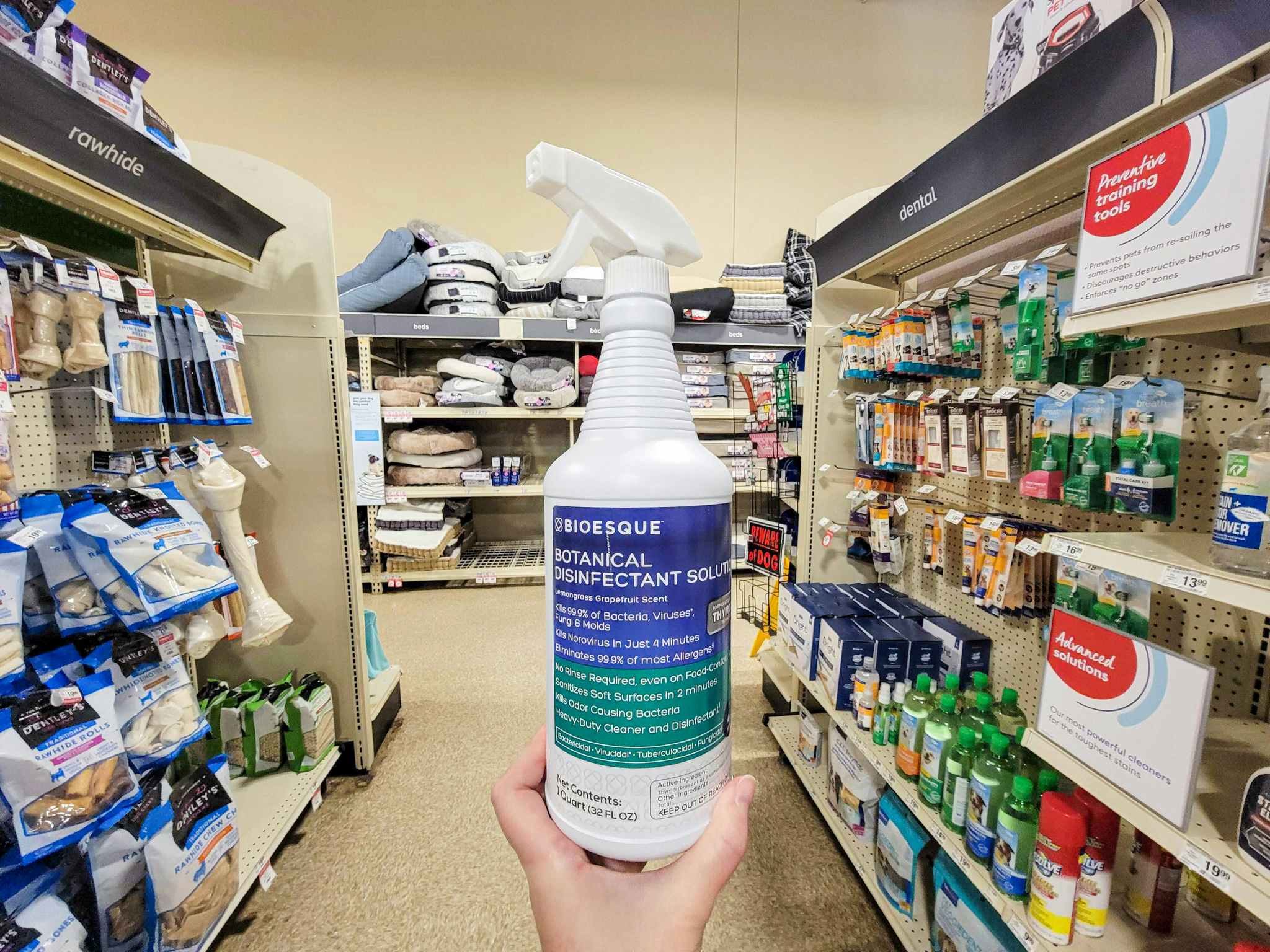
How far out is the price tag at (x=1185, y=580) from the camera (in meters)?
0.61

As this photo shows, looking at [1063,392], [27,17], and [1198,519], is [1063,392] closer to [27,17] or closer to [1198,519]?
[1198,519]

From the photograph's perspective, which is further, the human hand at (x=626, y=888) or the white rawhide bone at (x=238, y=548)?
the white rawhide bone at (x=238, y=548)

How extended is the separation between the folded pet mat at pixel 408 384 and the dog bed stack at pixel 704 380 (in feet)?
5.59

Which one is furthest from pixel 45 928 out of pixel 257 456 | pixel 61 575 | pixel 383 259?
pixel 383 259

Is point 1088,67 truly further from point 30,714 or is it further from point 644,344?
point 30,714

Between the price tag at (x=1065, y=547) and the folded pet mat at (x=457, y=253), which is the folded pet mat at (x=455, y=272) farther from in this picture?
the price tag at (x=1065, y=547)

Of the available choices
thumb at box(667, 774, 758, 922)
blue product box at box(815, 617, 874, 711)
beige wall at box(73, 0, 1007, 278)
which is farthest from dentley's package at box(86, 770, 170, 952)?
beige wall at box(73, 0, 1007, 278)

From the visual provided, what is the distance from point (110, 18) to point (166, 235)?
412cm

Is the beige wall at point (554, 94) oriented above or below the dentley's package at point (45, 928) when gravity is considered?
above

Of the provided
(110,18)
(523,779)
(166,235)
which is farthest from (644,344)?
(110,18)

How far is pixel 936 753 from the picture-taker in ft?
3.53

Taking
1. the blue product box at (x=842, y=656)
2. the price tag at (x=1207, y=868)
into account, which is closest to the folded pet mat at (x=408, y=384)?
the blue product box at (x=842, y=656)

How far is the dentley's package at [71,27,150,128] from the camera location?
3.55 ft

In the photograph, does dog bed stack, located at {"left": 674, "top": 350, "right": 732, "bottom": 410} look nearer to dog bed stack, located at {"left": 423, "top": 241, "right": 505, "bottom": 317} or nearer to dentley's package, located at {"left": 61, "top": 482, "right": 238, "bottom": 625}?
dog bed stack, located at {"left": 423, "top": 241, "right": 505, "bottom": 317}
